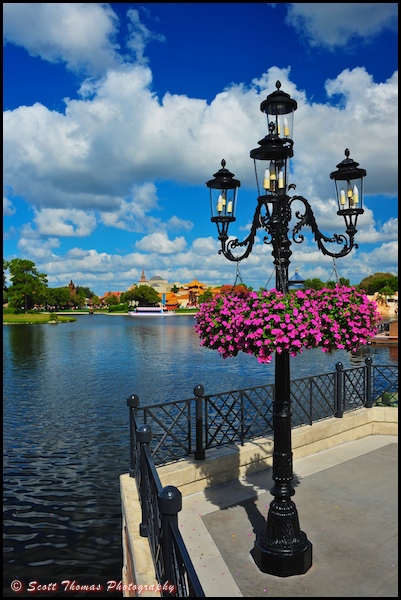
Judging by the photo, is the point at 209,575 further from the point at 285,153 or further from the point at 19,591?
the point at 285,153

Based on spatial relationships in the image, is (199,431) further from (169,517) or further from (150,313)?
(150,313)

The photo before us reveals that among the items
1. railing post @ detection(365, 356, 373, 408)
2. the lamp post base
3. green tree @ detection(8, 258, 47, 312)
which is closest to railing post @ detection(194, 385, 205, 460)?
the lamp post base

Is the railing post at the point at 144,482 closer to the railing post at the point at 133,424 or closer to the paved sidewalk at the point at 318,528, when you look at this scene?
the paved sidewalk at the point at 318,528

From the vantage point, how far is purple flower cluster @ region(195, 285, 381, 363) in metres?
4.37

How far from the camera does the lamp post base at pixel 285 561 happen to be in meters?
4.99

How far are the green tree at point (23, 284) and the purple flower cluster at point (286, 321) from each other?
97466mm

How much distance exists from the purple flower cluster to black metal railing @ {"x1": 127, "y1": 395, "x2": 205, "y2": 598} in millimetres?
1457

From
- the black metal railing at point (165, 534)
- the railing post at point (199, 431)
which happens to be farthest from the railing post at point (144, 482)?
the railing post at point (199, 431)

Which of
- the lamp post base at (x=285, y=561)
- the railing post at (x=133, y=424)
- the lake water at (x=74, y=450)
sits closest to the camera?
the lamp post base at (x=285, y=561)

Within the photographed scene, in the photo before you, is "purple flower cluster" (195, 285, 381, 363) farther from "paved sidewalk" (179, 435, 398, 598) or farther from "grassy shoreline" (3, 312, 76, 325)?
"grassy shoreline" (3, 312, 76, 325)

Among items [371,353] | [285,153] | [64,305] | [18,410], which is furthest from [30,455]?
[64,305]

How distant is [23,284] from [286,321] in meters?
100

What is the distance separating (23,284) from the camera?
97562 millimetres

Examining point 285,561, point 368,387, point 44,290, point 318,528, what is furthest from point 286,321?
point 44,290
